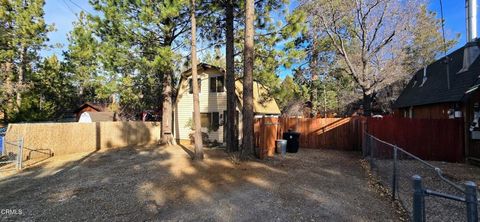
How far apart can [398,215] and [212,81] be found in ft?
47.6

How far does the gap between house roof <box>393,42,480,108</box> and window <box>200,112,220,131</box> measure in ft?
36.4

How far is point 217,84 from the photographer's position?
18.0 meters

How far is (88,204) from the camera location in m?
5.61

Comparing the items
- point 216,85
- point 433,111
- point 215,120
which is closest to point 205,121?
point 215,120

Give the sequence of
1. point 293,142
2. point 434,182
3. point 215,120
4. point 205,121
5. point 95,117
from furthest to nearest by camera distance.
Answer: point 95,117 < point 205,121 < point 215,120 < point 293,142 < point 434,182

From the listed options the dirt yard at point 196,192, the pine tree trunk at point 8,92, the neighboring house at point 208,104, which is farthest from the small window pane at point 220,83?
the pine tree trunk at point 8,92

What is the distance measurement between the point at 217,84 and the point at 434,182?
43.1 ft

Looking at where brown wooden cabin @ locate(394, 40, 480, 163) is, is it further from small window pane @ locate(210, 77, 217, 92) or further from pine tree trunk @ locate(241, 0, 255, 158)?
small window pane @ locate(210, 77, 217, 92)

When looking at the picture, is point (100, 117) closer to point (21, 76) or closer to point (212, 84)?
point (21, 76)

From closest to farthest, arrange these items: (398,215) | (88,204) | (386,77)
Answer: (398,215) → (88,204) → (386,77)

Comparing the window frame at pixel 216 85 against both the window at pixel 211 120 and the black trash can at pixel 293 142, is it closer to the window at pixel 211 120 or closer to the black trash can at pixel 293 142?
the window at pixel 211 120

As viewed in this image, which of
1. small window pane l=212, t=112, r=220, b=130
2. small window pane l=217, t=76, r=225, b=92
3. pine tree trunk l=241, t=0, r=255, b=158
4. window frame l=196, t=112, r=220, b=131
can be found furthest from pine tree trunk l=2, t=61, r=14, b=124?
pine tree trunk l=241, t=0, r=255, b=158

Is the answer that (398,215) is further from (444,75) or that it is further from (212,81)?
(212,81)

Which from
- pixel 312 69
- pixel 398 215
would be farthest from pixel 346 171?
pixel 312 69
